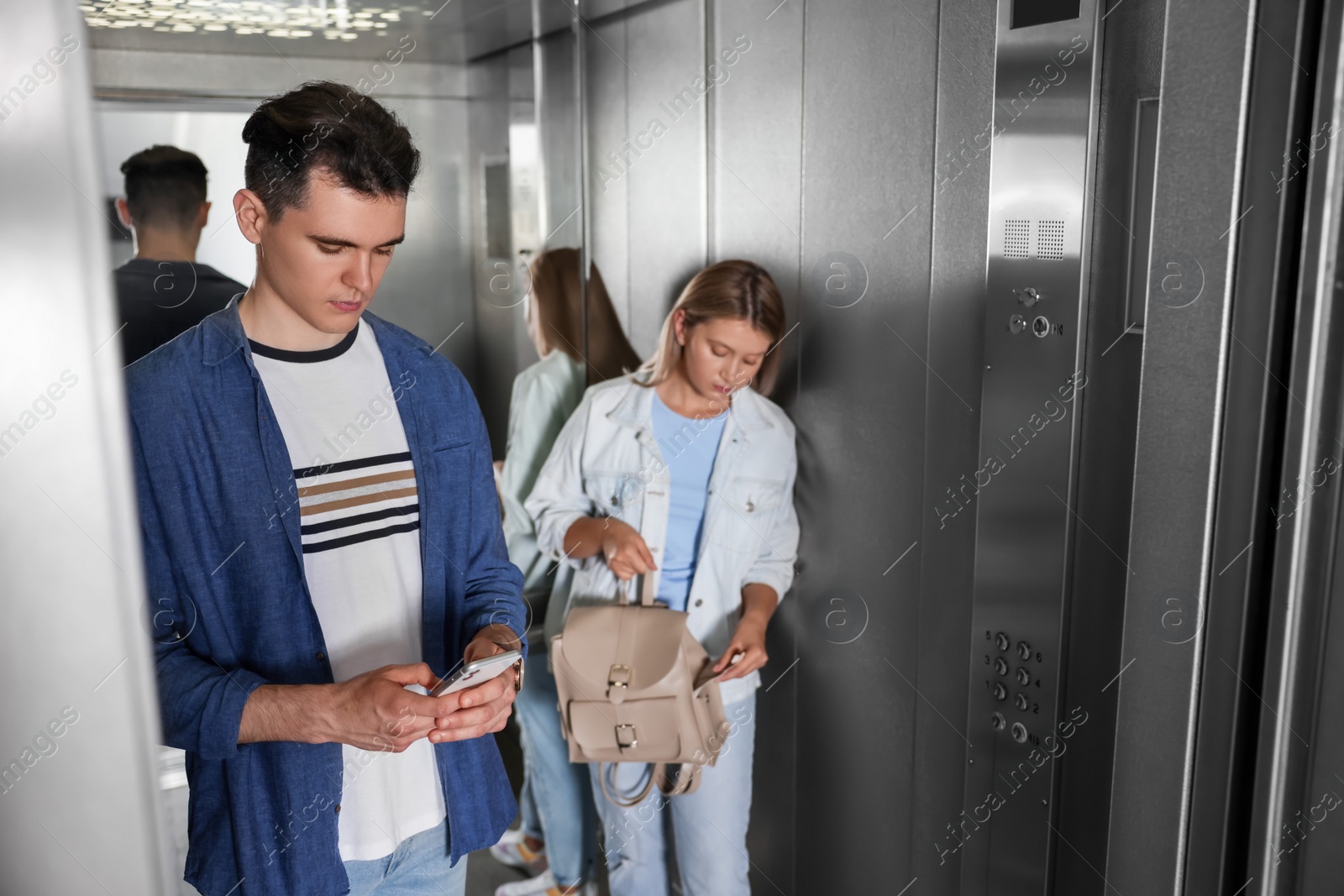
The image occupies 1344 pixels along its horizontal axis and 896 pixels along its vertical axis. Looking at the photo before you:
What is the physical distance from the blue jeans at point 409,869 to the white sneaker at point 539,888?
100 cm

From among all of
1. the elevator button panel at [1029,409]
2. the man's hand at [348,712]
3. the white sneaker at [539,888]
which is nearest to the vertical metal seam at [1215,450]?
the elevator button panel at [1029,409]

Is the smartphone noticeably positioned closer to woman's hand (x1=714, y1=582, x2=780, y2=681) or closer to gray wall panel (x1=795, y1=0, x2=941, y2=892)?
woman's hand (x1=714, y1=582, x2=780, y2=681)

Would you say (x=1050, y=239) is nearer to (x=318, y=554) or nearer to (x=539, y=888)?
(x=318, y=554)

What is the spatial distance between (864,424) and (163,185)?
1.41 meters

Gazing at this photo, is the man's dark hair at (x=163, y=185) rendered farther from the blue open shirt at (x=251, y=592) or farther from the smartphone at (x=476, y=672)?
the smartphone at (x=476, y=672)

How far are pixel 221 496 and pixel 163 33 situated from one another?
2.96ft

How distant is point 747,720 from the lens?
7.69 feet

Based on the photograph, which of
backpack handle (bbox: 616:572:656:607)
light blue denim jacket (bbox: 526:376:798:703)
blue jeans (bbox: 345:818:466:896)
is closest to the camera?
blue jeans (bbox: 345:818:466:896)

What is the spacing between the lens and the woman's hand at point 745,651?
2.20 m

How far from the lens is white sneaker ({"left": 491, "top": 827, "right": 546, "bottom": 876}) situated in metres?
2.70

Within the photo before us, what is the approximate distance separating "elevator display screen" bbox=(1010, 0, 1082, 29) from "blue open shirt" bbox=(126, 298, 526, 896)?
112 centimetres

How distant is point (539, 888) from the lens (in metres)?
2.61

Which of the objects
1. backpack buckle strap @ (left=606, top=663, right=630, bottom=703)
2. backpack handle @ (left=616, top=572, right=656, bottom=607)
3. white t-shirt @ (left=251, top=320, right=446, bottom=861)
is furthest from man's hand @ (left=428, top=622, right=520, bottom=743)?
backpack handle @ (left=616, top=572, right=656, bottom=607)

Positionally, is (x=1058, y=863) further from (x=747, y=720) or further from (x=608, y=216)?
(x=608, y=216)
